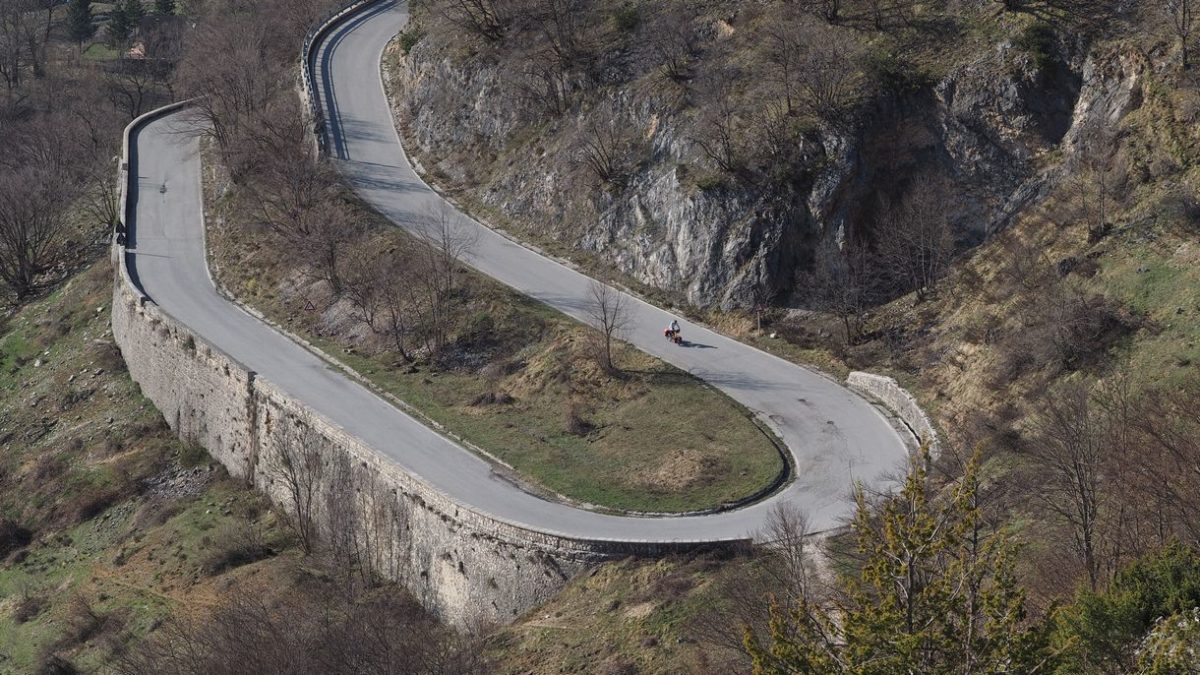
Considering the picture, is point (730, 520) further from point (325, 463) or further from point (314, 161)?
point (314, 161)

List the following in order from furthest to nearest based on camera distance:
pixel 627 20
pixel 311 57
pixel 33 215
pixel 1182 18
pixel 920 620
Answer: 1. pixel 311 57
2. pixel 33 215
3. pixel 627 20
4. pixel 1182 18
5. pixel 920 620

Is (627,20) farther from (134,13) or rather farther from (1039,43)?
(134,13)

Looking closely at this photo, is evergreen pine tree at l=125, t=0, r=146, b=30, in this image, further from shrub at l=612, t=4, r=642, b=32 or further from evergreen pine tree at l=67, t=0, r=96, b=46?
shrub at l=612, t=4, r=642, b=32

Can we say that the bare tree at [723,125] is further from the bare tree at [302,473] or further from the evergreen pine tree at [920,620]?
the evergreen pine tree at [920,620]

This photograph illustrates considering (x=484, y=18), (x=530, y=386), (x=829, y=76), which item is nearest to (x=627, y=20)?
(x=484, y=18)

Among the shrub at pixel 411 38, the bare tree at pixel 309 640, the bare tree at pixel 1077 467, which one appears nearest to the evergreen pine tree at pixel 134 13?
the shrub at pixel 411 38

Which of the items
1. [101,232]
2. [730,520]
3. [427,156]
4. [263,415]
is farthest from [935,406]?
[101,232]
